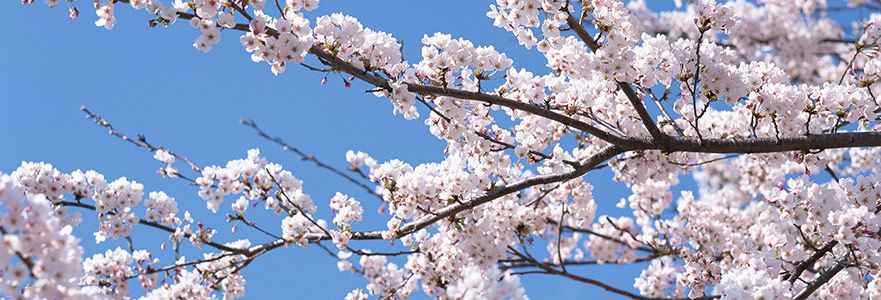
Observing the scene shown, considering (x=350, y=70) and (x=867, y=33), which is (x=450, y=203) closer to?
(x=350, y=70)

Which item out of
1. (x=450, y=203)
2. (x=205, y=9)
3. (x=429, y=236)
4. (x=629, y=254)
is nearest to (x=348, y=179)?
(x=429, y=236)

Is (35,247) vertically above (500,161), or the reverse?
(500,161)

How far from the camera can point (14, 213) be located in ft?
8.09

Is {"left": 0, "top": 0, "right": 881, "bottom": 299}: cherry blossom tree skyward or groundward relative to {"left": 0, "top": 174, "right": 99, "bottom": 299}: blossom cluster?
skyward

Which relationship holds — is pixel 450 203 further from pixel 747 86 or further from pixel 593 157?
pixel 747 86

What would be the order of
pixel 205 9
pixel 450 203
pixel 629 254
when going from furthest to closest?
pixel 629 254 < pixel 450 203 < pixel 205 9

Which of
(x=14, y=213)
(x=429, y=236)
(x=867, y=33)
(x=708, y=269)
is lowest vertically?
(x=14, y=213)

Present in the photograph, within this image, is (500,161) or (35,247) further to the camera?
(500,161)

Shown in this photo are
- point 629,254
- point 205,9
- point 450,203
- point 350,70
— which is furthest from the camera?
point 629,254

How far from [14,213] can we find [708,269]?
4503 millimetres

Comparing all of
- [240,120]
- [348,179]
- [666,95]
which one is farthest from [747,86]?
[240,120]

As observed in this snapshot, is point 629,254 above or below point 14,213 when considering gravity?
above

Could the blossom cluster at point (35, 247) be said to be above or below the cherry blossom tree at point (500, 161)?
below

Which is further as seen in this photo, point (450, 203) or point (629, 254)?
point (629, 254)
